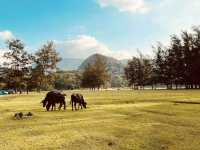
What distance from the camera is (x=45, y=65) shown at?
13300 cm

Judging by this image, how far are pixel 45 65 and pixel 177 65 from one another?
161 feet

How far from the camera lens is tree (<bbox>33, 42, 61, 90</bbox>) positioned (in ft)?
435

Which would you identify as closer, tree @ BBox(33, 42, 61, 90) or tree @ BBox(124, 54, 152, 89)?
tree @ BBox(33, 42, 61, 90)

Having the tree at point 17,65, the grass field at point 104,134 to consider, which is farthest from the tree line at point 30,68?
the grass field at point 104,134

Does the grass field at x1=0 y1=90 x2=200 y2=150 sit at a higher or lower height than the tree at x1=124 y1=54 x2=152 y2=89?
lower

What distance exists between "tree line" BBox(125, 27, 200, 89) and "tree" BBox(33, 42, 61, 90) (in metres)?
42.9

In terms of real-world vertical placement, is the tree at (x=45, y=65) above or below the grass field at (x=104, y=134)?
above

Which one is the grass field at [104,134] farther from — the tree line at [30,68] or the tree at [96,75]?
the tree at [96,75]

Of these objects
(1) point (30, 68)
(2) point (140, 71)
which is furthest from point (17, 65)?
(2) point (140, 71)

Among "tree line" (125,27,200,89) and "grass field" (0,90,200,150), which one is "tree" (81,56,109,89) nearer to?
"tree line" (125,27,200,89)

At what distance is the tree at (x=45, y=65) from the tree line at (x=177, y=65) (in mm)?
42931

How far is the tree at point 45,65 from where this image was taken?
435 feet

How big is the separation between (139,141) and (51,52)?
11722cm

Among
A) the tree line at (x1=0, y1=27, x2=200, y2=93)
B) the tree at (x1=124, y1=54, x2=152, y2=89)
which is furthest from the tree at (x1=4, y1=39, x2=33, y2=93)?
the tree at (x1=124, y1=54, x2=152, y2=89)
